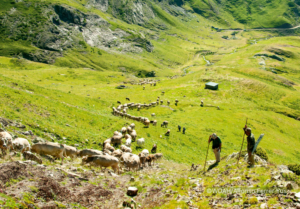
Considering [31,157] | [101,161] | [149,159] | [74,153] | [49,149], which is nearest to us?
[31,157]

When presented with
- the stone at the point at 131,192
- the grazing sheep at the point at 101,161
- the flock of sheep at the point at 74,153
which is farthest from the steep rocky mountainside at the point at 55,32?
the stone at the point at 131,192

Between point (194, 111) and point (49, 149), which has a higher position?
point (49, 149)

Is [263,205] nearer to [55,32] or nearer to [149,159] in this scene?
[149,159]

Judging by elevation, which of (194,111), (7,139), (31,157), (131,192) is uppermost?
(7,139)

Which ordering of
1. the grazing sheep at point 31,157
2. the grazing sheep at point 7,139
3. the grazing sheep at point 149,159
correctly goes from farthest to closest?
the grazing sheep at point 149,159
the grazing sheep at point 31,157
the grazing sheep at point 7,139

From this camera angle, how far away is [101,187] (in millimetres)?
15445

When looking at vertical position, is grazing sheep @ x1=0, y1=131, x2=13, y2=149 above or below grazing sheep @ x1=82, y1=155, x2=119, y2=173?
above

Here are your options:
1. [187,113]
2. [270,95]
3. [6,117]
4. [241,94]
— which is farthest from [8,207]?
[270,95]

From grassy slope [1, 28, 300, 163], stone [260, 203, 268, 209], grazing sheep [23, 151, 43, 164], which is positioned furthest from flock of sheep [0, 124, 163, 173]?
stone [260, 203, 268, 209]

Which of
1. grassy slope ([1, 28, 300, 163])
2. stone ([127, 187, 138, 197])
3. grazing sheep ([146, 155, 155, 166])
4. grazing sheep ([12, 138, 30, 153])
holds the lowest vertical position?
grassy slope ([1, 28, 300, 163])

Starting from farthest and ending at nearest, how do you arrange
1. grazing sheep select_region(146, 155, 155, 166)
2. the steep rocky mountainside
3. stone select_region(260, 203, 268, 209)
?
the steep rocky mountainside, grazing sheep select_region(146, 155, 155, 166), stone select_region(260, 203, 268, 209)

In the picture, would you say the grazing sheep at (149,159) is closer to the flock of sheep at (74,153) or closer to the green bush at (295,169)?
the flock of sheep at (74,153)

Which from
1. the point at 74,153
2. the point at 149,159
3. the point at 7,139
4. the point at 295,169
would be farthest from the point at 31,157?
the point at 295,169

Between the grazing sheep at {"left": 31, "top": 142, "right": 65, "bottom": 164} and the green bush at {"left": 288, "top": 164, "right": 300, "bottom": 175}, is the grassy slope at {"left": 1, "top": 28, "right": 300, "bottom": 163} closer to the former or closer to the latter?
the grazing sheep at {"left": 31, "top": 142, "right": 65, "bottom": 164}
